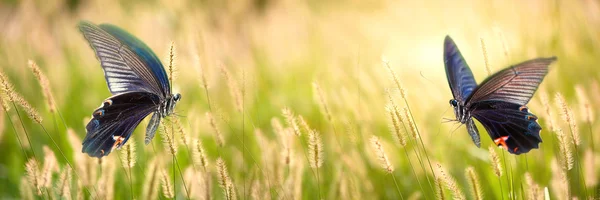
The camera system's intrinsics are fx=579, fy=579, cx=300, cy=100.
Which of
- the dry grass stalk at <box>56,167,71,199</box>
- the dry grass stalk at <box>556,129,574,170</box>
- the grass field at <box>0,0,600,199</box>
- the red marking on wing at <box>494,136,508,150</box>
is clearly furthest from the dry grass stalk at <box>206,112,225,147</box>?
the dry grass stalk at <box>556,129,574,170</box>

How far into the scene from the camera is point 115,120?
5.67ft

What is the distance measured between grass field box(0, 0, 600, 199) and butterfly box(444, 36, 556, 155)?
0.07 m

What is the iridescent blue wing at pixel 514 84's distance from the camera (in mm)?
1512

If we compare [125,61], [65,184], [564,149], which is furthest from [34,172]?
[564,149]

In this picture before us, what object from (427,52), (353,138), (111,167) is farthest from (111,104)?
(427,52)

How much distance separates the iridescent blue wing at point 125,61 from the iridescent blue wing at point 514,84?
0.92m

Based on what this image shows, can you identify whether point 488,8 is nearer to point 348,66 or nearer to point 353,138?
point 348,66

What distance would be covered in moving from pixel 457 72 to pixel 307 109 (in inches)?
95.9

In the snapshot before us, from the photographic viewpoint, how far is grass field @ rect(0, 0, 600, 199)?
5.43ft

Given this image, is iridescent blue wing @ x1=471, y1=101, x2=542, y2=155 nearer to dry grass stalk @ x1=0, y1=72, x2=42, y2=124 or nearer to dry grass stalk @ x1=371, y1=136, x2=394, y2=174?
dry grass stalk @ x1=371, y1=136, x2=394, y2=174

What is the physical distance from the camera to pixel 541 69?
5.01 feet

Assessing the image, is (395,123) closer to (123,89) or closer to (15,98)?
(123,89)

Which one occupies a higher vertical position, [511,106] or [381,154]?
[511,106]

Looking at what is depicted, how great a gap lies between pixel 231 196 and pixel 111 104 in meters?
0.48
